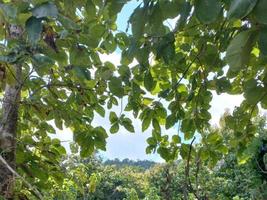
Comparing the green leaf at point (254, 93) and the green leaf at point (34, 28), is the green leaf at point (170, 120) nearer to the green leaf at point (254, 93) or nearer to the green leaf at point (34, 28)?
the green leaf at point (254, 93)

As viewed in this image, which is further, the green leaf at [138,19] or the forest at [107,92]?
the forest at [107,92]

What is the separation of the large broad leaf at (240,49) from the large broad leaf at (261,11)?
9 cm

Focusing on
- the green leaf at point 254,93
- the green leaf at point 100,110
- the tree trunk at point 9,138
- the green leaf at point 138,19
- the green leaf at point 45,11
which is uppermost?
the green leaf at point 100,110

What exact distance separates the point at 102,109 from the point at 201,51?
2.28 feet

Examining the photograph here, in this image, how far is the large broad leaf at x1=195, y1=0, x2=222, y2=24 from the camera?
75 centimetres

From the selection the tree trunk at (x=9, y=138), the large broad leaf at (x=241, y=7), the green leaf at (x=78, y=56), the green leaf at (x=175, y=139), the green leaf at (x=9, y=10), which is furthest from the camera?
the green leaf at (x=175, y=139)

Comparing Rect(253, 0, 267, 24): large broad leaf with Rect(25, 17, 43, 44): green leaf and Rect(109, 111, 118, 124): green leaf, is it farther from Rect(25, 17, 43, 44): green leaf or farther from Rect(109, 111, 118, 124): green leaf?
Rect(109, 111, 118, 124): green leaf

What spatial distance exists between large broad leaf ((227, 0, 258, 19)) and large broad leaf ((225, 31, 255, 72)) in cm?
15

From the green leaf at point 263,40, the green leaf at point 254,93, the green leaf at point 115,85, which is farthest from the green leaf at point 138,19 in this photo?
the green leaf at point 115,85

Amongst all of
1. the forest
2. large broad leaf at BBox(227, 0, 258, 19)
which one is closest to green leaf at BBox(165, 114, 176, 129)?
the forest

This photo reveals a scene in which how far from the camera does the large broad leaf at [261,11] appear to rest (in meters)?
0.63

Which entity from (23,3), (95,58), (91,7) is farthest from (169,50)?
(95,58)

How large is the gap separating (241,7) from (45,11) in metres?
0.38

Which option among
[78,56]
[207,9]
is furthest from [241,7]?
[78,56]
